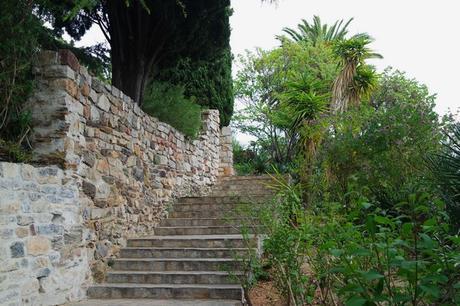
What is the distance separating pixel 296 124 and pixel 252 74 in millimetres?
7388

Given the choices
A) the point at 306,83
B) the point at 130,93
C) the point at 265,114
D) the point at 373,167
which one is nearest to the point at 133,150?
the point at 130,93

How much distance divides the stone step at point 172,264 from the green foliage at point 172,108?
315 cm

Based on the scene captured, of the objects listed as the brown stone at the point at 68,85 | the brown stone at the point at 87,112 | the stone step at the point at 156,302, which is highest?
the brown stone at the point at 68,85

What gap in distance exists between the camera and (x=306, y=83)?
9.68 m

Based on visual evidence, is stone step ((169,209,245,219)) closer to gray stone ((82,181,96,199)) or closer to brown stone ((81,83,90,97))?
gray stone ((82,181,96,199))

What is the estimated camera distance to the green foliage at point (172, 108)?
25.4 ft

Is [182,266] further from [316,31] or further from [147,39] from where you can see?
[316,31]

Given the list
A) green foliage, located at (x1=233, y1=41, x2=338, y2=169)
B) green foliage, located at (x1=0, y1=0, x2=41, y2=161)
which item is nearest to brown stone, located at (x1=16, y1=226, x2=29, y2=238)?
green foliage, located at (x1=0, y1=0, x2=41, y2=161)

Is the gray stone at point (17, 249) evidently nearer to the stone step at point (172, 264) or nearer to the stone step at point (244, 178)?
the stone step at point (172, 264)

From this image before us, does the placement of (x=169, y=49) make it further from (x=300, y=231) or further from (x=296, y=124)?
(x=300, y=231)

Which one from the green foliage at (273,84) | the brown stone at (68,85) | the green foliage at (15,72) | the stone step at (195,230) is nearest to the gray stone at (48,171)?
the green foliage at (15,72)

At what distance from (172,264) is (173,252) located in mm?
311

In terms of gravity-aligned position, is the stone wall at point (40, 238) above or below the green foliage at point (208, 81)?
below

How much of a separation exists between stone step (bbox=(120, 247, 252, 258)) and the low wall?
0.19 m
